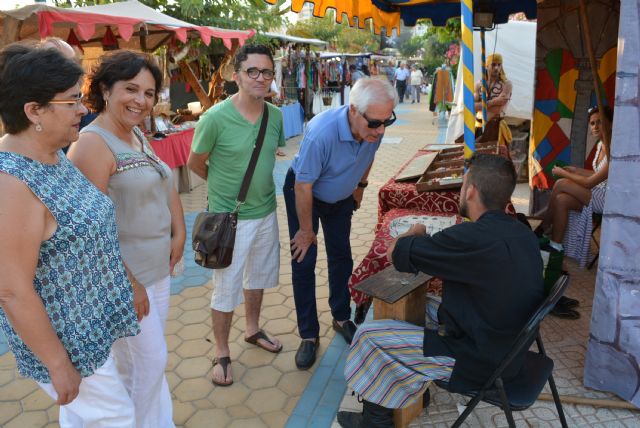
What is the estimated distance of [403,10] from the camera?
5.78 metres

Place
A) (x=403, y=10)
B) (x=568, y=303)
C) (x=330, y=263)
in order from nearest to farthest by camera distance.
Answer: (x=330, y=263), (x=568, y=303), (x=403, y=10)

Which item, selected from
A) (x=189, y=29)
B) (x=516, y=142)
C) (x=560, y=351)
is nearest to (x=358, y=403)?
(x=560, y=351)

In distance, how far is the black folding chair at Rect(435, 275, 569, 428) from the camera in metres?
1.94

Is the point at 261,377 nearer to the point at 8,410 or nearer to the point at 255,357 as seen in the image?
the point at 255,357

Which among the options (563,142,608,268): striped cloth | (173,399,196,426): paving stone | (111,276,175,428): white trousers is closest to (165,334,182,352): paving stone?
(173,399,196,426): paving stone

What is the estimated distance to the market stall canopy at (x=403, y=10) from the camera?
14.9ft

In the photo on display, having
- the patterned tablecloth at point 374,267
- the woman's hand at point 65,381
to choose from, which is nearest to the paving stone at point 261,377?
the patterned tablecloth at point 374,267

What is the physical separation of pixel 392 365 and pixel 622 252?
4.57 feet

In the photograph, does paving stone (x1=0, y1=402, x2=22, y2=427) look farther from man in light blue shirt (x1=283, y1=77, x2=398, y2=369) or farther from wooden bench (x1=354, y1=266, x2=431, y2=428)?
wooden bench (x1=354, y1=266, x2=431, y2=428)

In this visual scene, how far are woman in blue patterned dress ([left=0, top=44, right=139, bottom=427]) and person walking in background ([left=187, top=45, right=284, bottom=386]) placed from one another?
3.77 feet

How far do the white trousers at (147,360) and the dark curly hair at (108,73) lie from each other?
790 millimetres

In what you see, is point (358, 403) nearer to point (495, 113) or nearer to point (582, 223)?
point (582, 223)

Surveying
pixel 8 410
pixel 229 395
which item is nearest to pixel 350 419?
pixel 229 395

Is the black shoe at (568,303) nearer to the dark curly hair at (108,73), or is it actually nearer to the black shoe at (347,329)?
the black shoe at (347,329)
